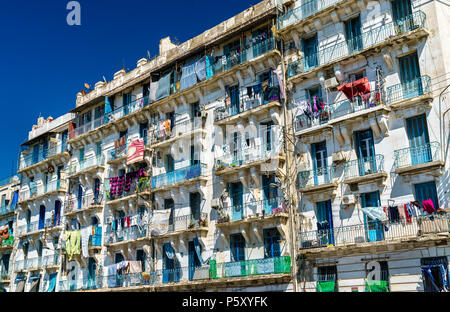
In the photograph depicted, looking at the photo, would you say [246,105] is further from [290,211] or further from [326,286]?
[326,286]

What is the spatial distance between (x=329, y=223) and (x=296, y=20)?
35.6 ft

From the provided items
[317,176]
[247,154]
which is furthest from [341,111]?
[247,154]

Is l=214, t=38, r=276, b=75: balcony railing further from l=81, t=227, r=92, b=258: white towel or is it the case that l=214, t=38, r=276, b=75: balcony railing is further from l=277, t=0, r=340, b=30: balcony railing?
l=81, t=227, r=92, b=258: white towel

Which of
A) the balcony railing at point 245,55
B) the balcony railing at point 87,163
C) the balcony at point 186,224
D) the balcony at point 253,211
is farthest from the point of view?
the balcony railing at point 87,163

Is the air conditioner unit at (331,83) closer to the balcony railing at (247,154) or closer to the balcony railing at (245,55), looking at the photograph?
the balcony railing at (247,154)

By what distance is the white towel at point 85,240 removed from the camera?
35.3 meters

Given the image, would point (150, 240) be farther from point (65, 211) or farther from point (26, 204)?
point (26, 204)

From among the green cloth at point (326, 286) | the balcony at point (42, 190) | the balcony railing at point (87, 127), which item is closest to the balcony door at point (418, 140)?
the green cloth at point (326, 286)

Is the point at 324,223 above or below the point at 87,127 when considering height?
below

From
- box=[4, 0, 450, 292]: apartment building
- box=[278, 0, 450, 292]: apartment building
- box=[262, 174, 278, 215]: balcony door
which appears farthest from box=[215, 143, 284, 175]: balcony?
box=[278, 0, 450, 292]: apartment building

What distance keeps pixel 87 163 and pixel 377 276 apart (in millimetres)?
24869

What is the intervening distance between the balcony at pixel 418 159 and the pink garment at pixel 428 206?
133 centimetres

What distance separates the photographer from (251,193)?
27062 mm

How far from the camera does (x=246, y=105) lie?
1117 inches
